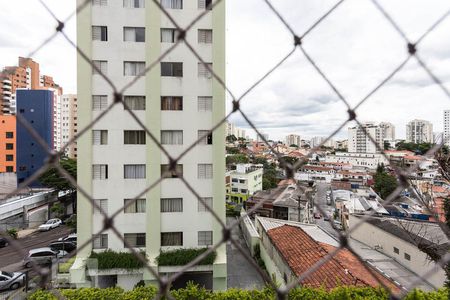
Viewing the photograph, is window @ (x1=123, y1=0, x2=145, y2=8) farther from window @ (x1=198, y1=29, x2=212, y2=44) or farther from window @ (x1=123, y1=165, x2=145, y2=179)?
window @ (x1=123, y1=165, x2=145, y2=179)

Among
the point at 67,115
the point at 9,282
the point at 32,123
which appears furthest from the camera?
the point at 67,115

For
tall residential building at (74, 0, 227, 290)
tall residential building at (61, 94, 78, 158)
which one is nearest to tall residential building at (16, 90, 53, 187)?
tall residential building at (61, 94, 78, 158)

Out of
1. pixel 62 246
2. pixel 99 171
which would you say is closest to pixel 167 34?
pixel 99 171

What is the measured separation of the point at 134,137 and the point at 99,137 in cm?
58

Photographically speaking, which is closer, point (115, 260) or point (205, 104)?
point (115, 260)

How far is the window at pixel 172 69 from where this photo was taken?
492 centimetres

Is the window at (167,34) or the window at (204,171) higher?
the window at (167,34)

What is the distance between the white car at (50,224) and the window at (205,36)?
26.3 feet

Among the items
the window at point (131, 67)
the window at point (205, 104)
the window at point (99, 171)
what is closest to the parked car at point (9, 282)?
the window at point (99, 171)

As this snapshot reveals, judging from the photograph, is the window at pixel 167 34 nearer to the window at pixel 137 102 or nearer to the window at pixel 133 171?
the window at pixel 137 102

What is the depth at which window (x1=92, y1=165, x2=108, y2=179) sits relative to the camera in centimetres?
480

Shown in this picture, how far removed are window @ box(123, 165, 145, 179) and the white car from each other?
6081 millimetres

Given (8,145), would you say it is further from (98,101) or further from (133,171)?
(133,171)

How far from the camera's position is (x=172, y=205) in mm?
4969
